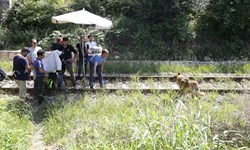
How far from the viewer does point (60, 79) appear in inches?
439

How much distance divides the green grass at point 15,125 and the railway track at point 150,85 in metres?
1.76

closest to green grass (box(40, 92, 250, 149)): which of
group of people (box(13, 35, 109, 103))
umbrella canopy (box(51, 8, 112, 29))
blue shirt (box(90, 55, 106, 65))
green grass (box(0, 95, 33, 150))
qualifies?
green grass (box(0, 95, 33, 150))

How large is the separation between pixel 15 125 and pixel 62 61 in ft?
12.8

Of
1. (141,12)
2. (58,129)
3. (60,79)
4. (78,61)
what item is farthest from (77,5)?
(58,129)

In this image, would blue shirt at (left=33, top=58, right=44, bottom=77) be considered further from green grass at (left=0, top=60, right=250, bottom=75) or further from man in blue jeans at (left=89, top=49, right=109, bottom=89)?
green grass at (left=0, top=60, right=250, bottom=75)

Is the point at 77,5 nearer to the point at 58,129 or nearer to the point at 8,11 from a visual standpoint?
the point at 8,11

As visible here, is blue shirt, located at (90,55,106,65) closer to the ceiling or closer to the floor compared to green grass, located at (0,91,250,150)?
closer to the ceiling

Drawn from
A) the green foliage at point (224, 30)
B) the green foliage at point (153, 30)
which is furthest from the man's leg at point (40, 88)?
the green foliage at point (224, 30)

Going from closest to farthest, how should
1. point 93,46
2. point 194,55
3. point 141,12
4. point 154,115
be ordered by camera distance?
point 154,115
point 93,46
point 194,55
point 141,12

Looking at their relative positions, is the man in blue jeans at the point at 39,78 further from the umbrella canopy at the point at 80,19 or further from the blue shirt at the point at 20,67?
the umbrella canopy at the point at 80,19

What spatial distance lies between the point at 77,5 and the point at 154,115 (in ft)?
43.4

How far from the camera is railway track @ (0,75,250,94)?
11023mm

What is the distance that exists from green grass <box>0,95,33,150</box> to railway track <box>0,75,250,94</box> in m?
1.76

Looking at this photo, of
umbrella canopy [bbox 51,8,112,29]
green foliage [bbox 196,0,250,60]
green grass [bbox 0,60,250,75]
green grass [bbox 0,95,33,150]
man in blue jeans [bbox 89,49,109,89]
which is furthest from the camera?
green foliage [bbox 196,0,250,60]
